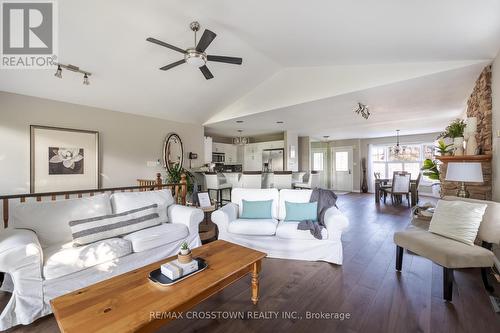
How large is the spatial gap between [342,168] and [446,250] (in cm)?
788

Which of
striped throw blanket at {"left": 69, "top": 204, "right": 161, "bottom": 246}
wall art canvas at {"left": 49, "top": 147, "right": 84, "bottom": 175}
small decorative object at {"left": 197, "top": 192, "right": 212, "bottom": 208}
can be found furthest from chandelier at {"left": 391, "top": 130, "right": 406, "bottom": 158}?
wall art canvas at {"left": 49, "top": 147, "right": 84, "bottom": 175}

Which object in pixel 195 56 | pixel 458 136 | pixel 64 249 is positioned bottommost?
pixel 64 249

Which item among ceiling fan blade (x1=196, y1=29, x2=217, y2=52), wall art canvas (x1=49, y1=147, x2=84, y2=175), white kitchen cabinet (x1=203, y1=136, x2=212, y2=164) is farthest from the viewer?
white kitchen cabinet (x1=203, y1=136, x2=212, y2=164)

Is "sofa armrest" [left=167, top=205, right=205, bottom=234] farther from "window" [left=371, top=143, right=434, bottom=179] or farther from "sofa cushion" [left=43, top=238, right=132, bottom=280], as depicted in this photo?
"window" [left=371, top=143, right=434, bottom=179]

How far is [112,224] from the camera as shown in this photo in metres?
2.33

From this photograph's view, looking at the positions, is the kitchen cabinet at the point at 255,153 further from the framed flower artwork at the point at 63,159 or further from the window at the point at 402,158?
the framed flower artwork at the point at 63,159

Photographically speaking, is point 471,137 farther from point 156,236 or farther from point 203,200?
point 156,236

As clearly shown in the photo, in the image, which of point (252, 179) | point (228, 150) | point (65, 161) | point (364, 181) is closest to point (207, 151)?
point (228, 150)

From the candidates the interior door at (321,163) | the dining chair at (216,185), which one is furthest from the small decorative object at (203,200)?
the interior door at (321,163)

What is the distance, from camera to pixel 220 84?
4.40 m

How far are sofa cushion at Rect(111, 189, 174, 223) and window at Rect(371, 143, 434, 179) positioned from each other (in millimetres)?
8664

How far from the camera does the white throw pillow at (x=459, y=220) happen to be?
208cm

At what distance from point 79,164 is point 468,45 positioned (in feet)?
19.2

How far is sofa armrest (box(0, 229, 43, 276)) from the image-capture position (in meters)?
1.61
